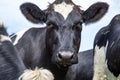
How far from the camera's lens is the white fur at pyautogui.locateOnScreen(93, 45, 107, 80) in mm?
11516

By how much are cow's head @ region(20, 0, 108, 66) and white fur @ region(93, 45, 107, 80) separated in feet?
4.86

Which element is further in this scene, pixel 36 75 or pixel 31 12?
pixel 31 12

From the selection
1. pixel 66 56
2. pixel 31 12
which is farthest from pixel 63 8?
pixel 66 56

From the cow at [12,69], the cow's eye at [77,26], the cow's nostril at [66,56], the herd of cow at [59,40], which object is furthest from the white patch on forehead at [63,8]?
the cow at [12,69]

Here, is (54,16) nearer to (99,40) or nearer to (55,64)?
(55,64)

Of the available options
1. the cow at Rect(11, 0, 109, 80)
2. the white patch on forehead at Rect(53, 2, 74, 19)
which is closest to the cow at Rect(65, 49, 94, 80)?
the cow at Rect(11, 0, 109, 80)

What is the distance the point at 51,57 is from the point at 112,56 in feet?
5.75

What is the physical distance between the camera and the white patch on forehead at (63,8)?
9480 mm

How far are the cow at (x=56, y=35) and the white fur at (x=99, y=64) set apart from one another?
4.83 ft

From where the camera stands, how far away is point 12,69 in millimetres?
6570

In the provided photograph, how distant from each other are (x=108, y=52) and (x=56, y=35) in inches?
83.5

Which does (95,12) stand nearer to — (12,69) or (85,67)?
(85,67)

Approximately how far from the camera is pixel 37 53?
970cm

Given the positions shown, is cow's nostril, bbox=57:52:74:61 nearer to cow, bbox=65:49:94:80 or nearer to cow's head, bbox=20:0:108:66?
cow's head, bbox=20:0:108:66
